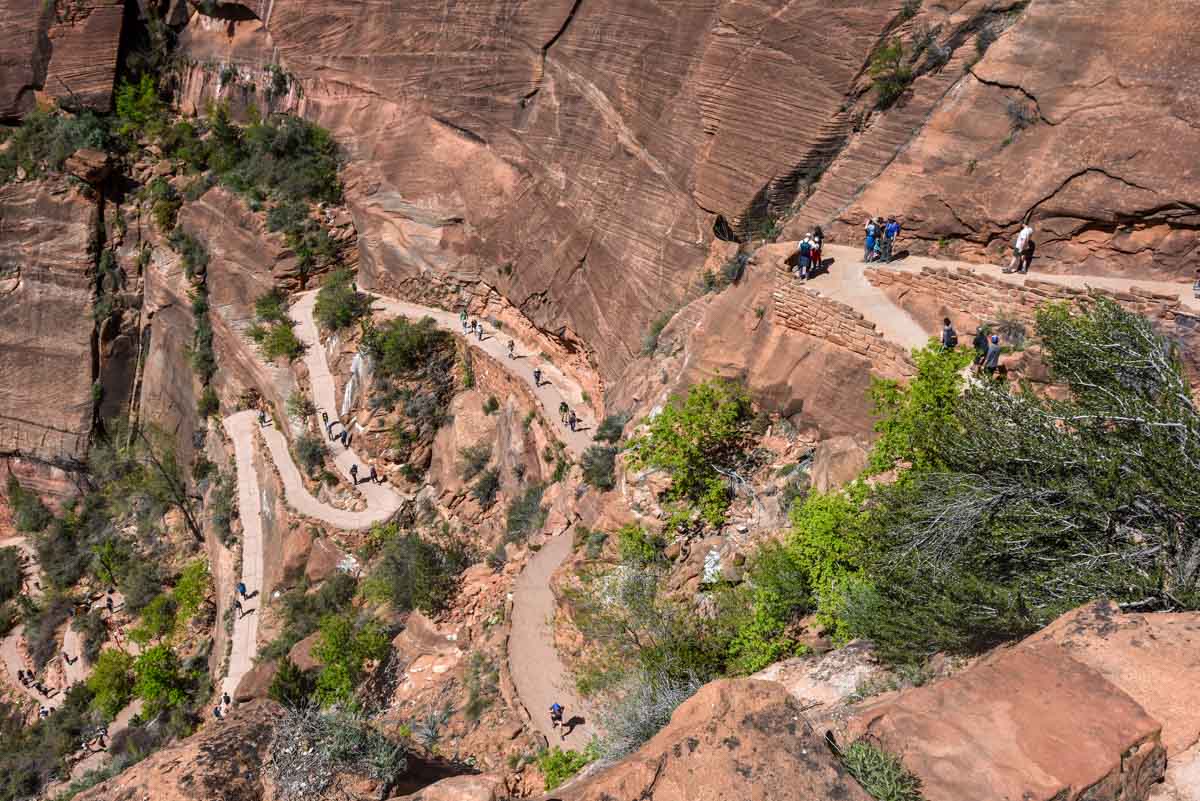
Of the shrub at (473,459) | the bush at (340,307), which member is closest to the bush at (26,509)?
the bush at (340,307)

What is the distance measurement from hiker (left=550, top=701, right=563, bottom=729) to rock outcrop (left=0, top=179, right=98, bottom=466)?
32715mm

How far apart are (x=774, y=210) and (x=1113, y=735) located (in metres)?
18.2

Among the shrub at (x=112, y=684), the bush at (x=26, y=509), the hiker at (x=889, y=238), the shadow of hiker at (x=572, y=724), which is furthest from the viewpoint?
the bush at (x=26, y=509)

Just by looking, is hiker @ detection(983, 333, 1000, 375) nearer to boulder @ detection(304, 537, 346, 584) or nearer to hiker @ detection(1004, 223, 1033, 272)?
hiker @ detection(1004, 223, 1033, 272)

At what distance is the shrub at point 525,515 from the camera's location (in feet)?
82.5

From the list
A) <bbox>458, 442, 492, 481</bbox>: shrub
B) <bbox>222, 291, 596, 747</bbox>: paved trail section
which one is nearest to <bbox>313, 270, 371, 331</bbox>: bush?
<bbox>222, 291, 596, 747</bbox>: paved trail section

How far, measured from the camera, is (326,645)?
2386 cm

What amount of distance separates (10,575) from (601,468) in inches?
1301

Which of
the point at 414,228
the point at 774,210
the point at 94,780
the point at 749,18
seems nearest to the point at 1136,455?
Result: the point at 774,210

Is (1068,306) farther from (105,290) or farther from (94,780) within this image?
(105,290)

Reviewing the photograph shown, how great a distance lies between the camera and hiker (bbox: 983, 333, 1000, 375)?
1560 centimetres

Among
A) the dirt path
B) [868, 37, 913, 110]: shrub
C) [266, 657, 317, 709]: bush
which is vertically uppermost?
[868, 37, 913, 110]: shrub

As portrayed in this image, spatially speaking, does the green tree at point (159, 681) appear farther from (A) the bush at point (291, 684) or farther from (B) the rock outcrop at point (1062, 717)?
A: (B) the rock outcrop at point (1062, 717)

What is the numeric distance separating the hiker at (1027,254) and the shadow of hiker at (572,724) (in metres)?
14.1
